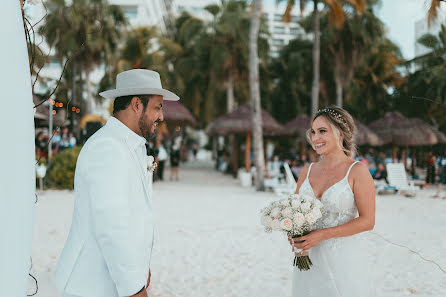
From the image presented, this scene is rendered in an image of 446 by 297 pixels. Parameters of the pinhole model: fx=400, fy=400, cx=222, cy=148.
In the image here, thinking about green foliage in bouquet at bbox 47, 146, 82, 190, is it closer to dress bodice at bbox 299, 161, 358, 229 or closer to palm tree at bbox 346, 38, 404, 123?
dress bodice at bbox 299, 161, 358, 229

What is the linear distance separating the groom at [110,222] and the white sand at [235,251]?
2.75 metres

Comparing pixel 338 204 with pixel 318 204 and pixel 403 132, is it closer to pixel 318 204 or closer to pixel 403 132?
pixel 318 204

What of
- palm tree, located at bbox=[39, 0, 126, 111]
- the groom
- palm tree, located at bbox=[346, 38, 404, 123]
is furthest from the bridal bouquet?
palm tree, located at bbox=[346, 38, 404, 123]

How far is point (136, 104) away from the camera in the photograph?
2.11 meters

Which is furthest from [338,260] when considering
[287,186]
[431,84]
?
[431,84]

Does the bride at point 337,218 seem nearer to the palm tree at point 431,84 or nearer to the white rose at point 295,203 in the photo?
the white rose at point 295,203

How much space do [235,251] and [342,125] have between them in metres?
4.00

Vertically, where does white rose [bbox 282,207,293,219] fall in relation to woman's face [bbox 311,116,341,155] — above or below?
below

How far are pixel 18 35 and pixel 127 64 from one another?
26.0m

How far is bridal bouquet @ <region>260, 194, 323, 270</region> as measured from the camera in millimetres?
2400

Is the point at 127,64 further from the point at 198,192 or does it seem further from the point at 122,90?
the point at 122,90

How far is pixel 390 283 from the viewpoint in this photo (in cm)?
475

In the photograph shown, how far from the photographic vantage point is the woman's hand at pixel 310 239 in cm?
244

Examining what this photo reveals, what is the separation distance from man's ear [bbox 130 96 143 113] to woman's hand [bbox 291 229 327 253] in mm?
1225
